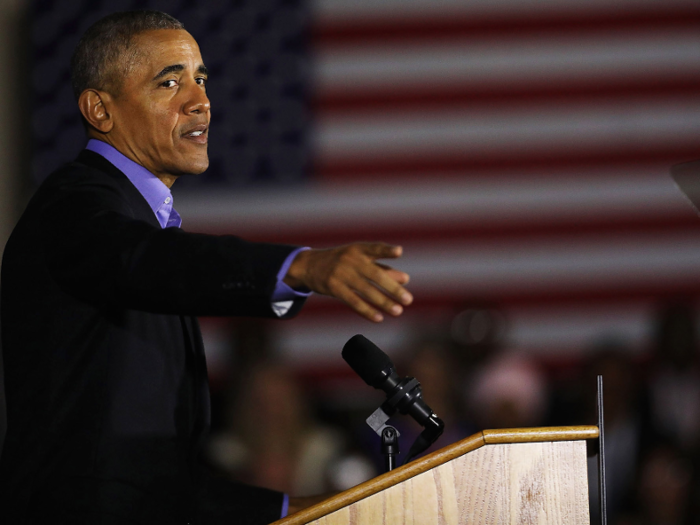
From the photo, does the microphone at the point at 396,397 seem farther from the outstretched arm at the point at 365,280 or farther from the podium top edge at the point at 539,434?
the outstretched arm at the point at 365,280

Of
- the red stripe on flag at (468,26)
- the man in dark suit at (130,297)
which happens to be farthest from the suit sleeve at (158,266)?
the red stripe on flag at (468,26)

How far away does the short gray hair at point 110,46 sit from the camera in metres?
1.32

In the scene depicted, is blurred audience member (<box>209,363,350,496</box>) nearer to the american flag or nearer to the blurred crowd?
the blurred crowd

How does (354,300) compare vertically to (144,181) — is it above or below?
below

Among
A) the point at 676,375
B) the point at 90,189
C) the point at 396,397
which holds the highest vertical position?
the point at 676,375

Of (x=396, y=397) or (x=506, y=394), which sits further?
(x=506, y=394)

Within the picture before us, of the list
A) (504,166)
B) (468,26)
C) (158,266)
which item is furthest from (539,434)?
(468,26)

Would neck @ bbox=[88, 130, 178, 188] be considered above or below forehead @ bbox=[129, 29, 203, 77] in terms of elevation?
below

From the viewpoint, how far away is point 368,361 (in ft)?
3.86

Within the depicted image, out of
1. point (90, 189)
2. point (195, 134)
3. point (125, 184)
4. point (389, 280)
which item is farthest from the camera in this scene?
point (195, 134)

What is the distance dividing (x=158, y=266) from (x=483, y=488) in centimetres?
46

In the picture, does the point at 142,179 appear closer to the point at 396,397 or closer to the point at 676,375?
the point at 396,397

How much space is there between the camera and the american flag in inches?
150

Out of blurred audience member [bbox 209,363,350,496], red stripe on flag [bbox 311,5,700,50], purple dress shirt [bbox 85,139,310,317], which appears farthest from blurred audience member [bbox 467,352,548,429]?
purple dress shirt [bbox 85,139,310,317]
